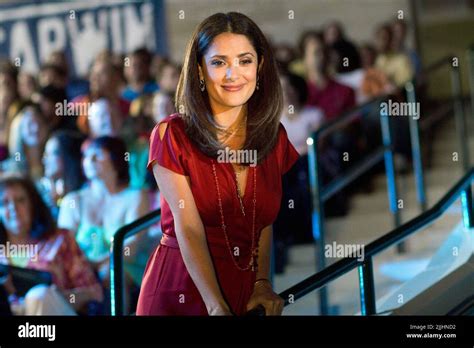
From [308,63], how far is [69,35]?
4.07ft

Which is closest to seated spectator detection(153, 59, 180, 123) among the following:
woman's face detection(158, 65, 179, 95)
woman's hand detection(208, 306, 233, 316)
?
woman's face detection(158, 65, 179, 95)

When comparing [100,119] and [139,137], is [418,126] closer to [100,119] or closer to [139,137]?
[139,137]

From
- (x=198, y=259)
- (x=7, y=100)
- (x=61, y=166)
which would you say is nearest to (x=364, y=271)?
(x=198, y=259)

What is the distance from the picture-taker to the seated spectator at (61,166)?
5281 millimetres

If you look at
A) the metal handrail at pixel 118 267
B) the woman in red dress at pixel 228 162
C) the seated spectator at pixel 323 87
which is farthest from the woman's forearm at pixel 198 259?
the seated spectator at pixel 323 87

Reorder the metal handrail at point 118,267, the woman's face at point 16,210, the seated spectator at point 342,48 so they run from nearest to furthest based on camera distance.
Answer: the metal handrail at point 118,267
the woman's face at point 16,210
the seated spectator at point 342,48

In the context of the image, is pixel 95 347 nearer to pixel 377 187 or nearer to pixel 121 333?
pixel 121 333

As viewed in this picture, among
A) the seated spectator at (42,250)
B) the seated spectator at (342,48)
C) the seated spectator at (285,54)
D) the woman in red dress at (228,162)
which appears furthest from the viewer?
the seated spectator at (285,54)

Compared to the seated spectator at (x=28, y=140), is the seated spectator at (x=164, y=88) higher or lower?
higher

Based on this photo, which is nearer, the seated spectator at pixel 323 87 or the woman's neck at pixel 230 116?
the woman's neck at pixel 230 116

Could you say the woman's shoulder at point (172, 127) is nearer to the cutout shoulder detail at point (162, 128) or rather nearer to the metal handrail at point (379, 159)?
the cutout shoulder detail at point (162, 128)

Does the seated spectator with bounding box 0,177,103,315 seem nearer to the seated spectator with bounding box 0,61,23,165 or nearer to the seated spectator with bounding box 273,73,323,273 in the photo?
the seated spectator with bounding box 0,61,23,165

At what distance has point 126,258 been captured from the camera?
4.52m

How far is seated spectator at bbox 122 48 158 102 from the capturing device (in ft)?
17.9
